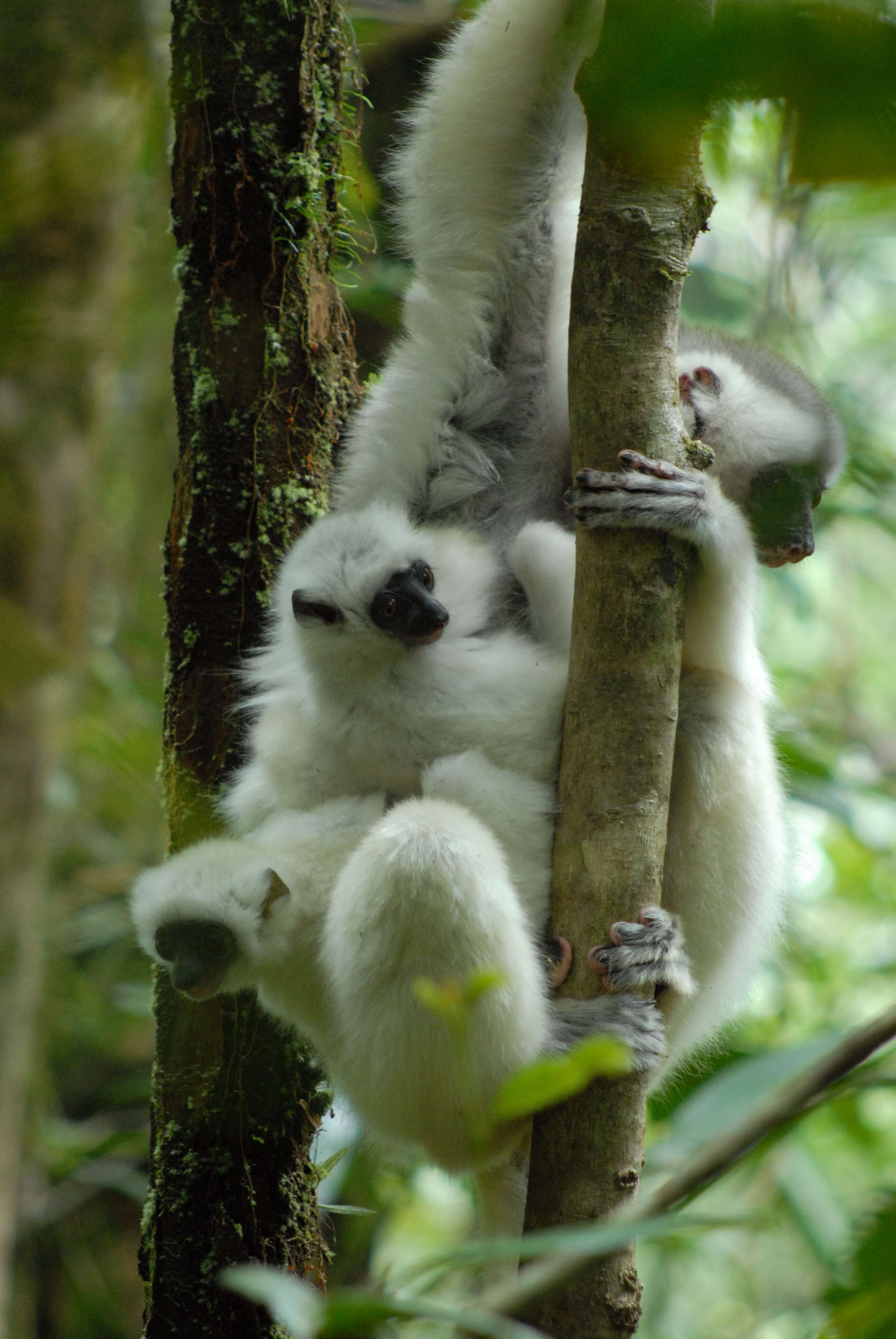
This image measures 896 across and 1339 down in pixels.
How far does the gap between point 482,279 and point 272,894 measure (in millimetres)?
2108

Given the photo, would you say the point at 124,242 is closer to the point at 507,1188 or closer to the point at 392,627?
the point at 392,627

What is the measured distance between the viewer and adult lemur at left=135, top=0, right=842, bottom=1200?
9.80ft

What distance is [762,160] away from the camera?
Answer: 80.2 inches

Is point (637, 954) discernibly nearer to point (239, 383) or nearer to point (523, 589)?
point (523, 589)

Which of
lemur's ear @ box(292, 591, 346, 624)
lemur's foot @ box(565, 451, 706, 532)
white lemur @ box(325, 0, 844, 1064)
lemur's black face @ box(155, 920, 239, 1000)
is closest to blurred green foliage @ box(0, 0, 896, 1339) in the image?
white lemur @ box(325, 0, 844, 1064)

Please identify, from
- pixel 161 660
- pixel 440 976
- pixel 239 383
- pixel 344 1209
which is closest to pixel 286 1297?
pixel 440 976

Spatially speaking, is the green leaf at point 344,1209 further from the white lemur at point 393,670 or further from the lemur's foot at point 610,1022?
the white lemur at point 393,670

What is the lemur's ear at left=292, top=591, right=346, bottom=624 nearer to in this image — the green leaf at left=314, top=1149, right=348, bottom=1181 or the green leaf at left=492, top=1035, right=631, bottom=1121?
the green leaf at left=314, top=1149, right=348, bottom=1181

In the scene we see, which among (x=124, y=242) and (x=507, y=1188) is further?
(x=124, y=242)

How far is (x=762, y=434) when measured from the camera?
3.88 meters

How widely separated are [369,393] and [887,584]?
447 centimetres

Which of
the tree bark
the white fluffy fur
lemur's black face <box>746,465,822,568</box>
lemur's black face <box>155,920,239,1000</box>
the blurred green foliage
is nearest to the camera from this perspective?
the blurred green foliage

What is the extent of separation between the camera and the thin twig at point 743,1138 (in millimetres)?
1081

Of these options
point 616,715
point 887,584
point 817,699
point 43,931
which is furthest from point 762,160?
point 817,699
